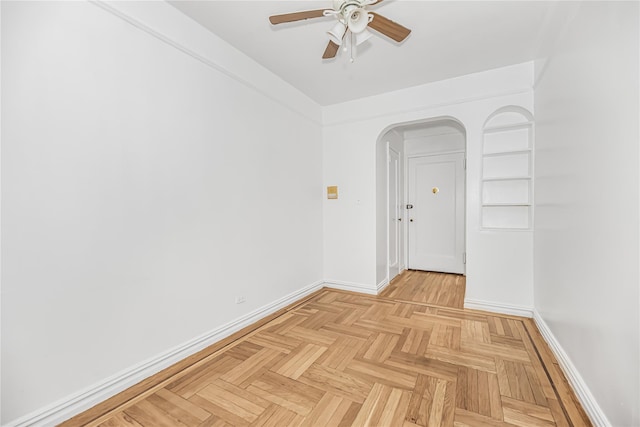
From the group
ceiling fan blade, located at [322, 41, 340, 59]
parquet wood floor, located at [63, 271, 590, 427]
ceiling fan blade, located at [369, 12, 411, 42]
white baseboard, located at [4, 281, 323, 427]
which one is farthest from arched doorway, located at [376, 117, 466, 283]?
white baseboard, located at [4, 281, 323, 427]

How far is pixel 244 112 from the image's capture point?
2801mm

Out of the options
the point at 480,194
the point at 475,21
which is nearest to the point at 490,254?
the point at 480,194

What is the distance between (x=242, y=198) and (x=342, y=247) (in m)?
1.85

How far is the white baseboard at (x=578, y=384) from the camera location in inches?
57.9

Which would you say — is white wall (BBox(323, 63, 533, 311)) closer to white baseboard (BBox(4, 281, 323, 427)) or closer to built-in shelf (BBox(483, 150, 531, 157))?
built-in shelf (BBox(483, 150, 531, 157))

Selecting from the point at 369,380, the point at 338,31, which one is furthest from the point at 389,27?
the point at 369,380

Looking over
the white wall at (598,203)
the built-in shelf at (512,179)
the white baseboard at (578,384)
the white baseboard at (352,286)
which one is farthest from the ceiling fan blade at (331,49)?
the white baseboard at (352,286)

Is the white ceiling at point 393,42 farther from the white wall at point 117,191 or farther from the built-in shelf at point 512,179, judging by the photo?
the built-in shelf at point 512,179

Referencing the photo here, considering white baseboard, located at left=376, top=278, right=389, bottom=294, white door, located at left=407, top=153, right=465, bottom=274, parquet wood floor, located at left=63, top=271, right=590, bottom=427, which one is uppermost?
white door, located at left=407, top=153, right=465, bottom=274

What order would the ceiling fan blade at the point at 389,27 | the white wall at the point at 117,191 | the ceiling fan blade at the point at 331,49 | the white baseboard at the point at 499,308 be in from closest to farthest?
the white wall at the point at 117,191
the ceiling fan blade at the point at 389,27
the ceiling fan blade at the point at 331,49
the white baseboard at the point at 499,308

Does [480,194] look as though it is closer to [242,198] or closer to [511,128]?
[511,128]

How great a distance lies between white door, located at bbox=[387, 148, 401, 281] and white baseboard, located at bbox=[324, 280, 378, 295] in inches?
28.8

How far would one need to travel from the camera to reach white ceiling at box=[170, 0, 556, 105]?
2.18 m

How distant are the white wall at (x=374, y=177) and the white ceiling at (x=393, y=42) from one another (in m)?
0.21
